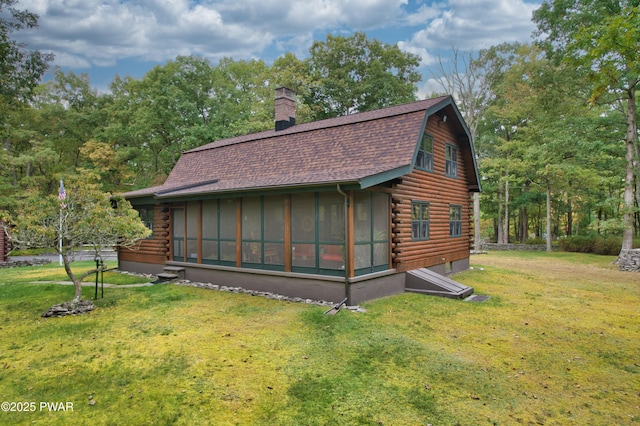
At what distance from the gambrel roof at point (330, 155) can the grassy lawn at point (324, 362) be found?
3192 mm

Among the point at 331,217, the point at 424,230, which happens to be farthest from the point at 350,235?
the point at 424,230

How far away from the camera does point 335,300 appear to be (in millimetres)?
8516

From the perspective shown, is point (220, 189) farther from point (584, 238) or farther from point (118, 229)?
point (584, 238)

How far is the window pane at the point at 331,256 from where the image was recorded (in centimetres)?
871

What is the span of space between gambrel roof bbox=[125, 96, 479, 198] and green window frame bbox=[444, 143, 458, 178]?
66cm

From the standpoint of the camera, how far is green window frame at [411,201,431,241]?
10811 millimetres

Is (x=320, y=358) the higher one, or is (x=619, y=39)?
(x=619, y=39)

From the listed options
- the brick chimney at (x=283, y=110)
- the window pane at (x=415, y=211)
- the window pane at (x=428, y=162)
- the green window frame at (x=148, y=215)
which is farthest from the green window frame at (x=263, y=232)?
the brick chimney at (x=283, y=110)

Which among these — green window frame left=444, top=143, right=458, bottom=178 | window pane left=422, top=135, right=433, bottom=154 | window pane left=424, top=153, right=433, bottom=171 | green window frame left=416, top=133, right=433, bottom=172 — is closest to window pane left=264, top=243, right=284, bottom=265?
green window frame left=416, top=133, right=433, bottom=172

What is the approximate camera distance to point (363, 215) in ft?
29.8

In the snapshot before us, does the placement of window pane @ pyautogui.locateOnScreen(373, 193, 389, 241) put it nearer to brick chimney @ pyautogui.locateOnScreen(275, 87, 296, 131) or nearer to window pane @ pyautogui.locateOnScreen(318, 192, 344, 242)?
window pane @ pyautogui.locateOnScreen(318, 192, 344, 242)

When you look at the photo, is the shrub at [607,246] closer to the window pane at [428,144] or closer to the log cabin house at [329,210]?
the log cabin house at [329,210]

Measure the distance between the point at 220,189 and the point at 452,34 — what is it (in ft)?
74.2

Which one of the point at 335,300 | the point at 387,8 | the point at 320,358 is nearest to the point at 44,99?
the point at 387,8
